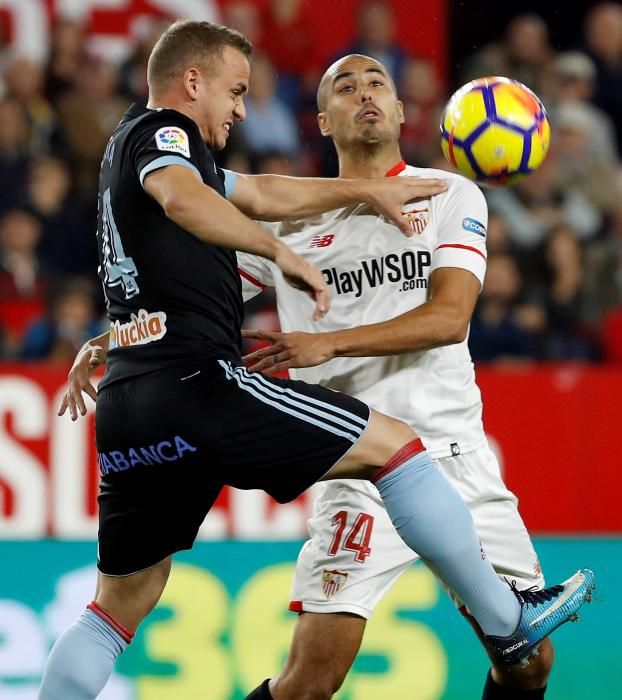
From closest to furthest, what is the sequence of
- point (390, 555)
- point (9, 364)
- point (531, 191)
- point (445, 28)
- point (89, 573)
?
1. point (390, 555)
2. point (89, 573)
3. point (9, 364)
4. point (531, 191)
5. point (445, 28)

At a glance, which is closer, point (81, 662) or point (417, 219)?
point (81, 662)

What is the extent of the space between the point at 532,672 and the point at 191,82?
2.09m

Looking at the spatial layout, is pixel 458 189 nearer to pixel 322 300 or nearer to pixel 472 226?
pixel 472 226

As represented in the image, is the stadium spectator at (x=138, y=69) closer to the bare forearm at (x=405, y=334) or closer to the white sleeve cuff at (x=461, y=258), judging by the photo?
the white sleeve cuff at (x=461, y=258)

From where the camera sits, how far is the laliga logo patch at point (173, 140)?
3.37m

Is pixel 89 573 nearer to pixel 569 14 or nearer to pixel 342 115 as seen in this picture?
pixel 342 115

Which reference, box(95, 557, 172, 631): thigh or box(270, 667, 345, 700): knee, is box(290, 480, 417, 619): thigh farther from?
box(95, 557, 172, 631): thigh

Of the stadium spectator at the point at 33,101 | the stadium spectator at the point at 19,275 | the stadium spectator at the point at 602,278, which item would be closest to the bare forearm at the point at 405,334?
the stadium spectator at the point at 19,275

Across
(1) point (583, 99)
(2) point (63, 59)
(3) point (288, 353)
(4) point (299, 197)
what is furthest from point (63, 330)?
(3) point (288, 353)

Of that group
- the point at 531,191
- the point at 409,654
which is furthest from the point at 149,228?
the point at 531,191

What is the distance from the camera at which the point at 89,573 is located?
5.60m

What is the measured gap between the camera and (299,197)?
159 inches

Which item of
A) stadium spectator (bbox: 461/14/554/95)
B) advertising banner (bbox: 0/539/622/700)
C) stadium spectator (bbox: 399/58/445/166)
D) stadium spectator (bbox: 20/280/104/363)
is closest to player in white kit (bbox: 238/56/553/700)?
advertising banner (bbox: 0/539/622/700)

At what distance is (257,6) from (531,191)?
2469 mm
